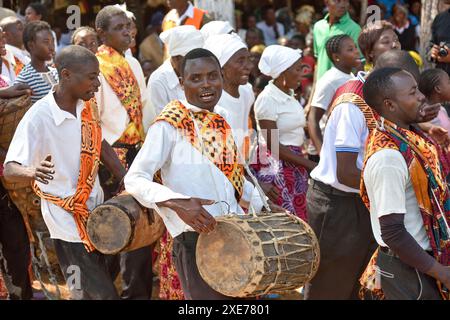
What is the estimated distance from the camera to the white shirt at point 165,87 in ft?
24.5

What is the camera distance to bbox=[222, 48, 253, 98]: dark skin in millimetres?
7105

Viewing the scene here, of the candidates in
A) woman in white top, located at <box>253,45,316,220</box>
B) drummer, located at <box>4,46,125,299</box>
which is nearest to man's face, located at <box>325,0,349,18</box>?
A: woman in white top, located at <box>253,45,316,220</box>

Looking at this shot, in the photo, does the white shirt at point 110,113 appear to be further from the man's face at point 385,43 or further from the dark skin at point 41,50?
the man's face at point 385,43

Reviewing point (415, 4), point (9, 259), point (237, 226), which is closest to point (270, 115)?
point (9, 259)

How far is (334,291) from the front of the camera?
239 inches

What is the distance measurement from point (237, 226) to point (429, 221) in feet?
3.18

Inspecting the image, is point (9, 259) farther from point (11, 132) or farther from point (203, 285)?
point (203, 285)

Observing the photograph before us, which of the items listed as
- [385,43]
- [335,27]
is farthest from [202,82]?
[335,27]

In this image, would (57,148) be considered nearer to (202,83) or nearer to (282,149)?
(202,83)

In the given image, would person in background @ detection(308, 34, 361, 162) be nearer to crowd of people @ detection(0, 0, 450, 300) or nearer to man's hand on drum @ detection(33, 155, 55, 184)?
crowd of people @ detection(0, 0, 450, 300)

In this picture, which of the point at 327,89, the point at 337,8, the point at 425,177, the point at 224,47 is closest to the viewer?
the point at 425,177

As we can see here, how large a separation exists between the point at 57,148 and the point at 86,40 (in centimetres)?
218

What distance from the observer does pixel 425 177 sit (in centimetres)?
462

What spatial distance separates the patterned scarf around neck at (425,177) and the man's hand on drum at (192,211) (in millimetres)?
867
